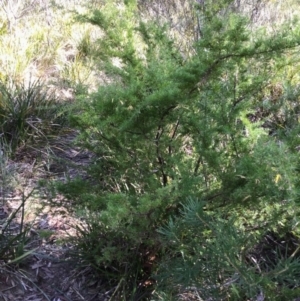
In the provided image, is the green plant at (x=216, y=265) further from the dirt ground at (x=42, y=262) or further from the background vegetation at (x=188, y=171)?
the dirt ground at (x=42, y=262)

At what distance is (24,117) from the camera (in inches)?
157

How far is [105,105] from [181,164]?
0.50 m

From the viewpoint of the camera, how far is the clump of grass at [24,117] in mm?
3910

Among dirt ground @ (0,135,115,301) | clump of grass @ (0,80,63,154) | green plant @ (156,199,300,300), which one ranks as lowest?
green plant @ (156,199,300,300)

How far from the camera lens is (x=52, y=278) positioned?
9.13 ft

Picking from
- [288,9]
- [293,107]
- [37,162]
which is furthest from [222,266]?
[288,9]

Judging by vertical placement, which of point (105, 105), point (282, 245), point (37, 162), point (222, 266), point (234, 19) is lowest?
point (222, 266)

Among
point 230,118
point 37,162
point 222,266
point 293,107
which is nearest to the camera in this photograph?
point 222,266

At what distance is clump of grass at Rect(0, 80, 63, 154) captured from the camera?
3910 mm

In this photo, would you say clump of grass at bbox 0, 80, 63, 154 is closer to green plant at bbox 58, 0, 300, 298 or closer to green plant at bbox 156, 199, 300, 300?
green plant at bbox 58, 0, 300, 298

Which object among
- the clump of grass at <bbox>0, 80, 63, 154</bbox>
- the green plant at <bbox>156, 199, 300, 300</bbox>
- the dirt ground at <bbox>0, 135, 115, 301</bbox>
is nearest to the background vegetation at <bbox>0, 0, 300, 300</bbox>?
the green plant at <bbox>156, 199, 300, 300</bbox>

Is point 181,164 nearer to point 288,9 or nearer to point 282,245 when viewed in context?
point 282,245

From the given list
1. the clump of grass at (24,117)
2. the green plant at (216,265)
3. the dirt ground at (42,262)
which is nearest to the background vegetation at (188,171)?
the green plant at (216,265)

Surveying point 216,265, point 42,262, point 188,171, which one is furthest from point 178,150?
point 42,262
